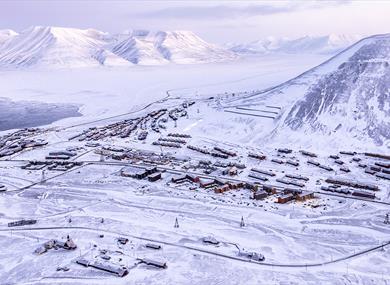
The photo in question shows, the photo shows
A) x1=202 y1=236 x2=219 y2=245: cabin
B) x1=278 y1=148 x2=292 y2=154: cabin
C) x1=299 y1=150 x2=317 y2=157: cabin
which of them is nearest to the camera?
x1=202 y1=236 x2=219 y2=245: cabin

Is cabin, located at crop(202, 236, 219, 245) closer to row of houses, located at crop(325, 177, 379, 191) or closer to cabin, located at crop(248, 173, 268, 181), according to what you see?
cabin, located at crop(248, 173, 268, 181)

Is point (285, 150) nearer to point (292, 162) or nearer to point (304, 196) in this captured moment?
point (292, 162)

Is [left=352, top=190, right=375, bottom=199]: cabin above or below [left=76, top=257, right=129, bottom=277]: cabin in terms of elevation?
above

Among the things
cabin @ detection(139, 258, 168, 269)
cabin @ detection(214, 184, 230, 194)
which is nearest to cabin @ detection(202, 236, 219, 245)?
cabin @ detection(139, 258, 168, 269)

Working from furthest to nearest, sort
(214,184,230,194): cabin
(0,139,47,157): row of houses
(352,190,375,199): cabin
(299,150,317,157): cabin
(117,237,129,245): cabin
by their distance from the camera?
1. (0,139,47,157): row of houses
2. (299,150,317,157): cabin
3. (214,184,230,194): cabin
4. (352,190,375,199): cabin
5. (117,237,129,245): cabin

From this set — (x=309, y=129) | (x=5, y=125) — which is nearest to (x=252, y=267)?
(x=309, y=129)

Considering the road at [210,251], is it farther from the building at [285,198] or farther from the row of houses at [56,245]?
the building at [285,198]

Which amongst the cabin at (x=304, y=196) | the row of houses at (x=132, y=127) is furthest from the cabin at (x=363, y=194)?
the row of houses at (x=132, y=127)

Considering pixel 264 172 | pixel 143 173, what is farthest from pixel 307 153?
pixel 143 173
